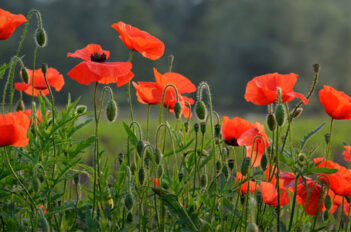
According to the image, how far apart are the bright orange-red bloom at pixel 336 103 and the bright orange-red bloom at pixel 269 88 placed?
116mm

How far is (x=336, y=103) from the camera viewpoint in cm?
153

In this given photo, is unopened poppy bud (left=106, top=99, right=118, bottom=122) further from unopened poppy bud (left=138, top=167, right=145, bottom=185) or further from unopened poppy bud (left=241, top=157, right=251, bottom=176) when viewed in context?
unopened poppy bud (left=241, top=157, right=251, bottom=176)

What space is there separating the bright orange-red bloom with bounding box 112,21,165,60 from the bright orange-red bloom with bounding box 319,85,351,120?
51 centimetres

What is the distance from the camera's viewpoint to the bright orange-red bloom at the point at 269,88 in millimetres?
1424

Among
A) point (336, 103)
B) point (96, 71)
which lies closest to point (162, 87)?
point (96, 71)

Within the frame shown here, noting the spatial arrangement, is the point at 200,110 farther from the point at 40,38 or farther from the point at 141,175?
the point at 40,38

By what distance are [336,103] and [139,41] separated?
0.60 m

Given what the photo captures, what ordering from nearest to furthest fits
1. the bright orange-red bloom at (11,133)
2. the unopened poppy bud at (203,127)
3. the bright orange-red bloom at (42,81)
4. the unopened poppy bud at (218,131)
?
the bright orange-red bloom at (11,133) < the unopened poppy bud at (203,127) < the unopened poppy bud at (218,131) < the bright orange-red bloom at (42,81)

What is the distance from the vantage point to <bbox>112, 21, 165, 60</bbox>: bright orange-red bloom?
4.88 feet

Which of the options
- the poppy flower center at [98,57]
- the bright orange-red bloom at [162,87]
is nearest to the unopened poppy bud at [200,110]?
the bright orange-red bloom at [162,87]

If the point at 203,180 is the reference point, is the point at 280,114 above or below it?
above

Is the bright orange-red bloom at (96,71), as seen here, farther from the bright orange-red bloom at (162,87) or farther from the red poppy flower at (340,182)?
the red poppy flower at (340,182)

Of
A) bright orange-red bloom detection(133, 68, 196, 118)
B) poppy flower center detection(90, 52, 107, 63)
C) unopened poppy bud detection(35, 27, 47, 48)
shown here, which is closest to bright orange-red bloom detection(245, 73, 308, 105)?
bright orange-red bloom detection(133, 68, 196, 118)

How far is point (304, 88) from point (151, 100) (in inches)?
1086
